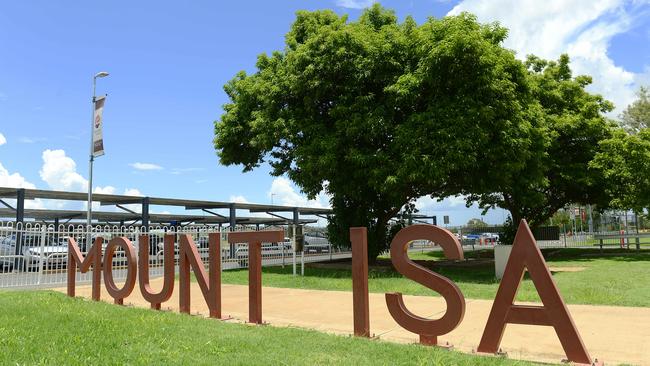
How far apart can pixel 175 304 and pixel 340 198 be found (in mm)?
10009

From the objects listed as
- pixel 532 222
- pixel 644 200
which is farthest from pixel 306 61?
pixel 532 222

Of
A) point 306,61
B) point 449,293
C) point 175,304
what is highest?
point 306,61

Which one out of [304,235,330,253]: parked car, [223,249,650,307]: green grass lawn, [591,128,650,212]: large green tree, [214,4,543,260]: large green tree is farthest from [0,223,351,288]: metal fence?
[591,128,650,212]: large green tree

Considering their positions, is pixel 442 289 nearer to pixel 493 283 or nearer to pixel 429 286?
pixel 429 286

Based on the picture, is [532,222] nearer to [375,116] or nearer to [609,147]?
[609,147]

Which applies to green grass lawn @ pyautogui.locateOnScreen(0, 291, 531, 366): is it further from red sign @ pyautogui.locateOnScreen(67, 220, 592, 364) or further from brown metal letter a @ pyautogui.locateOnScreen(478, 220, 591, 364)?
brown metal letter a @ pyautogui.locateOnScreen(478, 220, 591, 364)

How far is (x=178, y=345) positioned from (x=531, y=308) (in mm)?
3971

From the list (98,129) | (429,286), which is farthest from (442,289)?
(98,129)

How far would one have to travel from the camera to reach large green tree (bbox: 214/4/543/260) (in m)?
14.4

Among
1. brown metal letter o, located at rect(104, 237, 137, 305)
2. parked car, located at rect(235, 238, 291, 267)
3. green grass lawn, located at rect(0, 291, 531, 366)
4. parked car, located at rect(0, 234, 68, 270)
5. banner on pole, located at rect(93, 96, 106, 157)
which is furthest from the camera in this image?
parked car, located at rect(235, 238, 291, 267)

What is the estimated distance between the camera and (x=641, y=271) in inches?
580

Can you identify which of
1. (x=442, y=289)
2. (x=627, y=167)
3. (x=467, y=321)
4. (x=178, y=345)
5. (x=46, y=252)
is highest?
(x=627, y=167)

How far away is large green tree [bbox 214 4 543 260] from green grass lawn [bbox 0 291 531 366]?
336 inches

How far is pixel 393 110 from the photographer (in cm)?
1593
